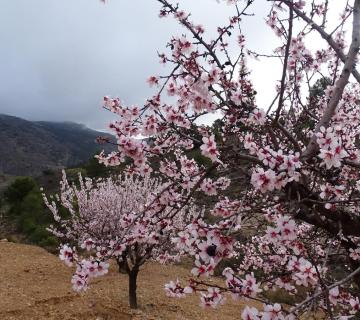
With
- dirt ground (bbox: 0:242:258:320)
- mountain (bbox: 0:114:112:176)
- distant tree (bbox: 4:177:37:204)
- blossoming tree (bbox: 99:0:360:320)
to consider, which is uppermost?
mountain (bbox: 0:114:112:176)

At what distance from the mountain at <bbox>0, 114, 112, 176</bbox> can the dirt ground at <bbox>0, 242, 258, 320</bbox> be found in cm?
10069

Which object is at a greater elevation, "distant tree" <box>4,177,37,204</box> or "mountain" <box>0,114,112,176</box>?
"mountain" <box>0,114,112,176</box>

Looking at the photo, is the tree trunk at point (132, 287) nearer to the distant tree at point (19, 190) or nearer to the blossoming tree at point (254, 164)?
the blossoming tree at point (254, 164)

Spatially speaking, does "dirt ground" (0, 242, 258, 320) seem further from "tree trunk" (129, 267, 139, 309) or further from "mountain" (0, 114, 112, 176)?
"mountain" (0, 114, 112, 176)

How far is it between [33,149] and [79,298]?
146 metres

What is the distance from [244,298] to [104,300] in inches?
286

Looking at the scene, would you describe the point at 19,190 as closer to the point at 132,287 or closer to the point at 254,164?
the point at 132,287

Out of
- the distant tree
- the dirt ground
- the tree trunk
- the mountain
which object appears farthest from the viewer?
the mountain

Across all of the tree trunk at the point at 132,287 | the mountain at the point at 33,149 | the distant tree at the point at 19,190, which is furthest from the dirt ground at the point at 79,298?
the mountain at the point at 33,149

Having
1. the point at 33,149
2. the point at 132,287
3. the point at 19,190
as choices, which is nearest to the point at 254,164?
the point at 132,287

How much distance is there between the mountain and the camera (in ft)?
404

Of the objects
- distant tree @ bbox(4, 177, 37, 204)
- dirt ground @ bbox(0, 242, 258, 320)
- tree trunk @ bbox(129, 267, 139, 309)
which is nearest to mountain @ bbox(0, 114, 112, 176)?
distant tree @ bbox(4, 177, 37, 204)

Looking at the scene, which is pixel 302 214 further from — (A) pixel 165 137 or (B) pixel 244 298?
(A) pixel 165 137

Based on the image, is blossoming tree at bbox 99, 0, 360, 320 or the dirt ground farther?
the dirt ground
